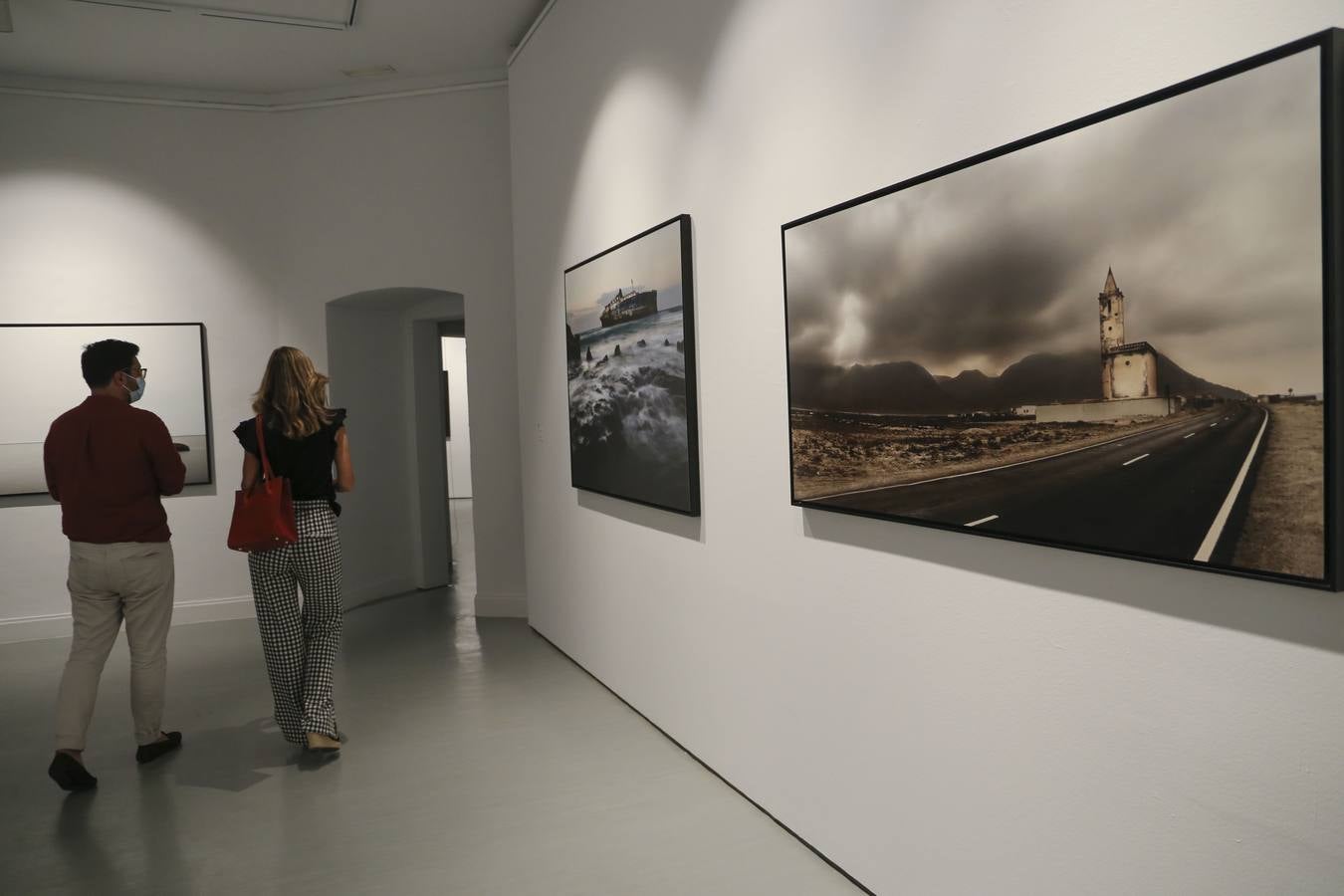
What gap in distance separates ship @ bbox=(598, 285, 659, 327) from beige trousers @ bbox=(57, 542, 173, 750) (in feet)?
7.40

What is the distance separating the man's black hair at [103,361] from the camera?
163 inches

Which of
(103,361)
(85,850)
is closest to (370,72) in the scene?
(103,361)

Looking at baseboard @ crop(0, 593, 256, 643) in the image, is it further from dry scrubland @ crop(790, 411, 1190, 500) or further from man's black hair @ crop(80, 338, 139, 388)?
dry scrubland @ crop(790, 411, 1190, 500)

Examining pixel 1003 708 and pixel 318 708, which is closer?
pixel 1003 708

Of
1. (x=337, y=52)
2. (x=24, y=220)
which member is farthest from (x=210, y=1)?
Answer: (x=24, y=220)

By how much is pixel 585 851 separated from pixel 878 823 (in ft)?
3.38

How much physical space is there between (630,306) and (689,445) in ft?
2.89

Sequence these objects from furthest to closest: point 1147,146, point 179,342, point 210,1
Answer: point 179,342 < point 210,1 < point 1147,146

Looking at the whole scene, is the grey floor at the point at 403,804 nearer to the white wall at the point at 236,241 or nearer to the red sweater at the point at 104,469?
the red sweater at the point at 104,469

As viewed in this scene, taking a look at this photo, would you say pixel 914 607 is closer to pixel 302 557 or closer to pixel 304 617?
pixel 302 557

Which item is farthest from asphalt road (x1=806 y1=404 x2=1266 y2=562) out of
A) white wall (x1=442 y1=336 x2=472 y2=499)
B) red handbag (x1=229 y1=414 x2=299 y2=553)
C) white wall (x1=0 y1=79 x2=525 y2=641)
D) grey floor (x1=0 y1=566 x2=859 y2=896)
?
white wall (x1=442 y1=336 x2=472 y2=499)

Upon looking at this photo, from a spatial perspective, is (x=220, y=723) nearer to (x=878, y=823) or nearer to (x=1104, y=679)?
(x=878, y=823)

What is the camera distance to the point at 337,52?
6.53 metres

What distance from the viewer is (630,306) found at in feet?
14.4
